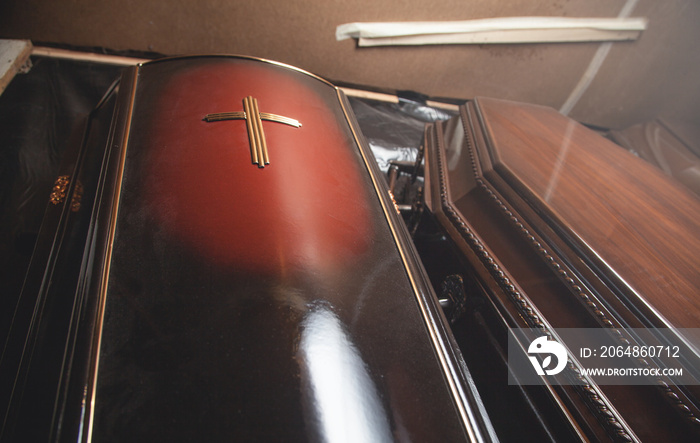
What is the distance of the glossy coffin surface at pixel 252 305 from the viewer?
558 mm

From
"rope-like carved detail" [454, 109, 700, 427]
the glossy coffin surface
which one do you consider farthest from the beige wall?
"rope-like carved detail" [454, 109, 700, 427]

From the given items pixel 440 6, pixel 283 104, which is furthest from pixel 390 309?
pixel 440 6

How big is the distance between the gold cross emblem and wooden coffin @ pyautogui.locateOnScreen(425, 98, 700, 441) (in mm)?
630

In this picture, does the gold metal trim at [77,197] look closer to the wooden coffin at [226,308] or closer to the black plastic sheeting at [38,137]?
the wooden coffin at [226,308]

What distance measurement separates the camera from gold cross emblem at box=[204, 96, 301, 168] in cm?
99

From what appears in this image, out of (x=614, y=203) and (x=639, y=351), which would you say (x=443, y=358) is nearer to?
(x=639, y=351)

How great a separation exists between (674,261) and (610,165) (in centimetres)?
64

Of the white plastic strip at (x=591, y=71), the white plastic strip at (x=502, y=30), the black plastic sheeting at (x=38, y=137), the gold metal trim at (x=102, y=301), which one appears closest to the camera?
the gold metal trim at (x=102, y=301)

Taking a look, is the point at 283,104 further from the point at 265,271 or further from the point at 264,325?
the point at 264,325

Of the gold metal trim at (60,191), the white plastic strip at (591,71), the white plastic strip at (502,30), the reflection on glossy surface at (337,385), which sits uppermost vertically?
the white plastic strip at (502,30)

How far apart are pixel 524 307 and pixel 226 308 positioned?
27.6 inches

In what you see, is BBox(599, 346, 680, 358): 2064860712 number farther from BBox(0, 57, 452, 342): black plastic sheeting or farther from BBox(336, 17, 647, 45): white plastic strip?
BBox(336, 17, 647, 45): white plastic strip

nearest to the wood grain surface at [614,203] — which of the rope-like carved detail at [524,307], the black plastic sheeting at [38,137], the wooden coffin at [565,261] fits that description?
the wooden coffin at [565,261]

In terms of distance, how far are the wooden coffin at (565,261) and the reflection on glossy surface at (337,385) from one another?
43cm
